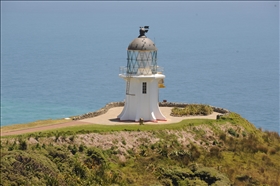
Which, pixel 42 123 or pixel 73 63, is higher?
pixel 73 63

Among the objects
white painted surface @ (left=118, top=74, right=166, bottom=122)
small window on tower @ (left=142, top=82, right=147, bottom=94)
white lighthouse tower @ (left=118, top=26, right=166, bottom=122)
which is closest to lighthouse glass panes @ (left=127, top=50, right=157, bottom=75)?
white lighthouse tower @ (left=118, top=26, right=166, bottom=122)

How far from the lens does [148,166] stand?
39.4 metres

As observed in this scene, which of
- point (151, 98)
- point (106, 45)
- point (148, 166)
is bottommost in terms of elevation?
point (148, 166)

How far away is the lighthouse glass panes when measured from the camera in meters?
46.8

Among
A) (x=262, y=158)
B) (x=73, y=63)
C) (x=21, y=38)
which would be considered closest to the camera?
(x=262, y=158)

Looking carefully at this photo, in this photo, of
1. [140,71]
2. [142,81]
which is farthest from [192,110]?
[140,71]

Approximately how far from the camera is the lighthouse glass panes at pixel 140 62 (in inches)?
1844

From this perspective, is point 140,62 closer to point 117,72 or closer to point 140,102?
point 140,102

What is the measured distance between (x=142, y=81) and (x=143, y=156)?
718 centimetres

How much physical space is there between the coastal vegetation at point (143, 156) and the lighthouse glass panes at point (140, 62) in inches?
154

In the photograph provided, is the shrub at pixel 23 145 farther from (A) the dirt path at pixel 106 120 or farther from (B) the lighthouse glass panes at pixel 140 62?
(B) the lighthouse glass panes at pixel 140 62

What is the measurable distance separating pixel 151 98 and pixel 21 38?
13973cm

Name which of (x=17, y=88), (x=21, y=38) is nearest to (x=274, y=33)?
(x=21, y=38)

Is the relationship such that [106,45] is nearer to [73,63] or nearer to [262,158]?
[73,63]
